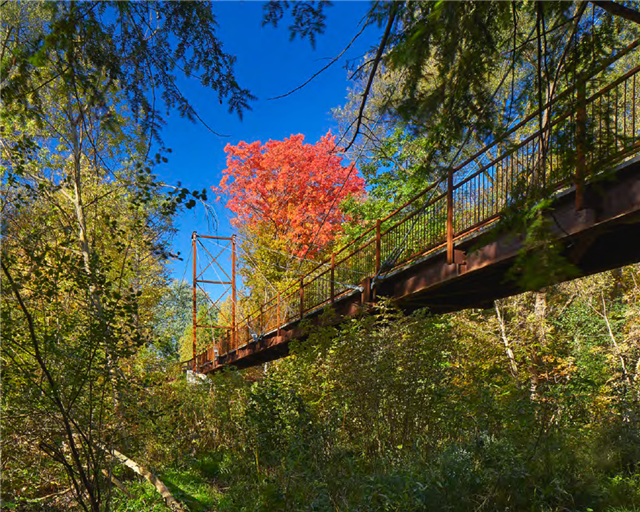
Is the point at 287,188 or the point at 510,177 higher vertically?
the point at 287,188

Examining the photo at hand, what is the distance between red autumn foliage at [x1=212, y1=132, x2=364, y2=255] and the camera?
16719mm

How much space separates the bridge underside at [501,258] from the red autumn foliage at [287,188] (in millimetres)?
8539

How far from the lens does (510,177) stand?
5758 millimetres

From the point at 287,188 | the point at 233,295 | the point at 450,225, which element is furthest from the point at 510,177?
the point at 287,188

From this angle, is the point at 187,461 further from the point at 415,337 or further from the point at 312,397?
the point at 415,337

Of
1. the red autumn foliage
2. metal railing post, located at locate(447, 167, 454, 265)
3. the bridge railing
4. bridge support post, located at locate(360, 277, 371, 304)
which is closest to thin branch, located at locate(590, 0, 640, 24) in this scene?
the bridge railing

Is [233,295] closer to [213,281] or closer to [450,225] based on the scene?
[213,281]

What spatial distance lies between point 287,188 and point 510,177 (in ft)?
41.4

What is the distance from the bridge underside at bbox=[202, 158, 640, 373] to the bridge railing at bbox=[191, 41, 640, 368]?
137 mm

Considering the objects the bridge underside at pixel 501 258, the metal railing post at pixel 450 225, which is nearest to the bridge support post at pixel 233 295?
the bridge underside at pixel 501 258

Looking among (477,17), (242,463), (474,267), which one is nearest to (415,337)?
(474,267)

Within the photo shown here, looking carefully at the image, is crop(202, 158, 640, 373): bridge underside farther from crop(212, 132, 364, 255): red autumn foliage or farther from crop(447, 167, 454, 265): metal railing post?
crop(212, 132, 364, 255): red autumn foliage

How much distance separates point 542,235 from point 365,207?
10.6m

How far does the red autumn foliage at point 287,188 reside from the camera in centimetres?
1672
